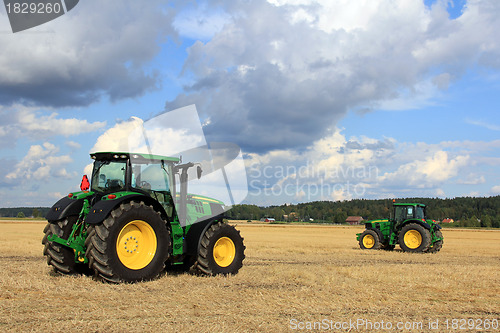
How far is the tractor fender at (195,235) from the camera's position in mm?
9742

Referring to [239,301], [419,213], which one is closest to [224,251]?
[239,301]

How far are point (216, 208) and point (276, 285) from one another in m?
2.58

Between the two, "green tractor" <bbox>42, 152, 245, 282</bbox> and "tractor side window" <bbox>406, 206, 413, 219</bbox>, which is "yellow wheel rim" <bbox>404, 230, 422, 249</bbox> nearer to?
"tractor side window" <bbox>406, 206, 413, 219</bbox>

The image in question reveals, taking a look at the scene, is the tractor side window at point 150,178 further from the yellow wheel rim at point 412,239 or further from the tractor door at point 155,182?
the yellow wheel rim at point 412,239

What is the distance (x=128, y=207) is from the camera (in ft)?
28.3

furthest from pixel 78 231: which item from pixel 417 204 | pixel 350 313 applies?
pixel 417 204

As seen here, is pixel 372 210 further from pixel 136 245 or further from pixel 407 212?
pixel 136 245

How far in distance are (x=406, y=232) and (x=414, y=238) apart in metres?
0.43

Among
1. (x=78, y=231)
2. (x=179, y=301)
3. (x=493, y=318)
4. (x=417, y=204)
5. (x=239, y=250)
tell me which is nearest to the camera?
(x=493, y=318)

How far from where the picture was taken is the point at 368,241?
70.8 ft

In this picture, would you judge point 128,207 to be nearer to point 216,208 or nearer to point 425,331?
point 216,208

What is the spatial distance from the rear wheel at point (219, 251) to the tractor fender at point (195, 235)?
114 mm

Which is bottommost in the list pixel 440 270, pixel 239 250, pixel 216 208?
pixel 440 270
